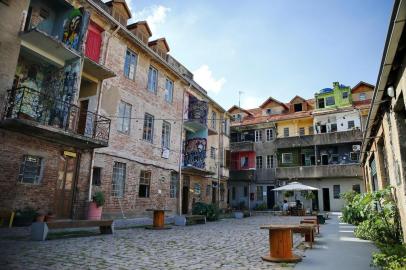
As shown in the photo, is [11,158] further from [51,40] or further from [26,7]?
[26,7]

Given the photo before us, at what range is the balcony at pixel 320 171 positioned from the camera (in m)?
27.5

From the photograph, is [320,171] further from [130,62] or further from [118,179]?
[130,62]

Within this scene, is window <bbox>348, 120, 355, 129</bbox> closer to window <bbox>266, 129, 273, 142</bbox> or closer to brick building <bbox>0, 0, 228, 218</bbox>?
window <bbox>266, 129, 273, 142</bbox>

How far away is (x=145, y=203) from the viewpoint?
52.8 ft

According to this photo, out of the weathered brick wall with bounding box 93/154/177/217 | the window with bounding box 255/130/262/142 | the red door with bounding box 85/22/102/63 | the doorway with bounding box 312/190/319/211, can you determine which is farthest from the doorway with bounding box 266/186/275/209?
the red door with bounding box 85/22/102/63

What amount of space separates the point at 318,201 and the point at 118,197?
22.7 meters

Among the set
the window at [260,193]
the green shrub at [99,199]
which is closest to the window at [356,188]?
the window at [260,193]

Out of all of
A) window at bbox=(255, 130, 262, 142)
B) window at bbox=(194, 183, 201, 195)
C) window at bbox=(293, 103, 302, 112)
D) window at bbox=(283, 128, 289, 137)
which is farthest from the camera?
window at bbox=(293, 103, 302, 112)

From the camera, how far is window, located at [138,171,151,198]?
16067mm

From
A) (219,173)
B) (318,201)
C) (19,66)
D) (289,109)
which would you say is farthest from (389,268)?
(289,109)

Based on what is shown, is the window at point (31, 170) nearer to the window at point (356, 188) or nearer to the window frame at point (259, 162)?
the window frame at point (259, 162)

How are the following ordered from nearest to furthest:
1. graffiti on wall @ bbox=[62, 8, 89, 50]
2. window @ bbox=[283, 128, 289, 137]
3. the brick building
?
1. the brick building
2. graffiti on wall @ bbox=[62, 8, 89, 50]
3. window @ bbox=[283, 128, 289, 137]

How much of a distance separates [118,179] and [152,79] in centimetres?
652

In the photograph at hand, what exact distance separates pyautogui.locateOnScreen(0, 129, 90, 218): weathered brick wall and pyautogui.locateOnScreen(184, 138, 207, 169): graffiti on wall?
963cm
